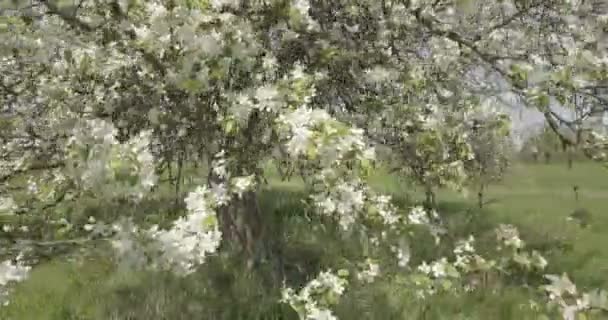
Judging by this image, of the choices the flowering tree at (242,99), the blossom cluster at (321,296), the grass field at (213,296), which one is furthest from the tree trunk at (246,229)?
the blossom cluster at (321,296)

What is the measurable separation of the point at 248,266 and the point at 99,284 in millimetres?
1514

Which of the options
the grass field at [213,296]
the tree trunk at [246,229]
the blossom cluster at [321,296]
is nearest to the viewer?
the blossom cluster at [321,296]

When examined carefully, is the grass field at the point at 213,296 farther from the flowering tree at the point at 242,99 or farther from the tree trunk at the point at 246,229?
the flowering tree at the point at 242,99

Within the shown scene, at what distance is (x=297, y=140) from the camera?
3.19 meters

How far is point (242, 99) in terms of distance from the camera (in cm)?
381

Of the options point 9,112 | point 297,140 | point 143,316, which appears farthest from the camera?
point 143,316

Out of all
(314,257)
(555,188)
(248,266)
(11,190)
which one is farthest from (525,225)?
(555,188)

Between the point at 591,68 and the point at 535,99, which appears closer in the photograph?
the point at 535,99

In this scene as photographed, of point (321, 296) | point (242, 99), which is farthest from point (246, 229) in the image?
point (242, 99)

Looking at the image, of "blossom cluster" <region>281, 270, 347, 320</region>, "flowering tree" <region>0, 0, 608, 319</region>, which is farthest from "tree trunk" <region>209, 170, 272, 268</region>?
"blossom cluster" <region>281, 270, 347, 320</region>

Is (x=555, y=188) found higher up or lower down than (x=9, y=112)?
lower down

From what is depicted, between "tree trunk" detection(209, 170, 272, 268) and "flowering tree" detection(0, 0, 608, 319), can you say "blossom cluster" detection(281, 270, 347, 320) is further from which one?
"tree trunk" detection(209, 170, 272, 268)

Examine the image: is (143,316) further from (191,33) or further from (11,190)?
(191,33)

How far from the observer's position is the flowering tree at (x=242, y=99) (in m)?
3.49
